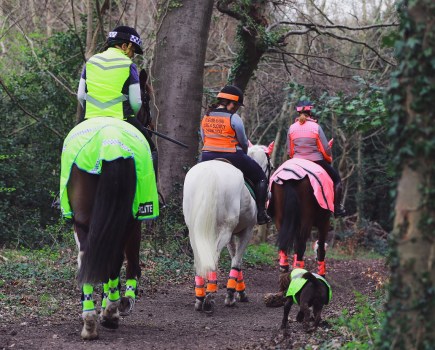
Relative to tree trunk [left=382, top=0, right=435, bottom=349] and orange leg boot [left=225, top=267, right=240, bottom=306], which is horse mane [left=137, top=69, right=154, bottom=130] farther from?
tree trunk [left=382, top=0, right=435, bottom=349]

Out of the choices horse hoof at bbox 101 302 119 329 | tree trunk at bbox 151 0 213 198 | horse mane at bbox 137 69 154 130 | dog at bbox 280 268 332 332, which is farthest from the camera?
tree trunk at bbox 151 0 213 198

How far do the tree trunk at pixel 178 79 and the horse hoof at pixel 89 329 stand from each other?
7245 mm

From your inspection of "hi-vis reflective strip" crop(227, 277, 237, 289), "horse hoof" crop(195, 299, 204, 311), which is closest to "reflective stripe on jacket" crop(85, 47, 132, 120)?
"horse hoof" crop(195, 299, 204, 311)

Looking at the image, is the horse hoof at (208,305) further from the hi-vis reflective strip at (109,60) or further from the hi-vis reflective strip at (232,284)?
the hi-vis reflective strip at (109,60)

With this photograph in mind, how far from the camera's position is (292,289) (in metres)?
7.11

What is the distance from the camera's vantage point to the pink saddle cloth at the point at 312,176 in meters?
10.3

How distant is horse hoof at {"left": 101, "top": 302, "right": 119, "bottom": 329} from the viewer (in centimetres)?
727

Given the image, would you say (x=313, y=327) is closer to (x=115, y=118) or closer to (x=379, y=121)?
(x=379, y=121)

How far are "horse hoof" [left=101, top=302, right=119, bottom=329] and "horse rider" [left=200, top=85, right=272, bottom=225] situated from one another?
9.99 feet

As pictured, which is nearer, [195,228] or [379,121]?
[379,121]

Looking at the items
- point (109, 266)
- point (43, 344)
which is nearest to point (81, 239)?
point (109, 266)

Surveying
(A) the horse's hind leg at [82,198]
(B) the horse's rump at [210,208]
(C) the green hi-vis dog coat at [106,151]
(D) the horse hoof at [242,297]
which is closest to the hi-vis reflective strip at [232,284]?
(D) the horse hoof at [242,297]

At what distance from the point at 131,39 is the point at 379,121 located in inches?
103

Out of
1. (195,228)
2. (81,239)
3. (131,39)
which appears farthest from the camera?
Answer: (195,228)
